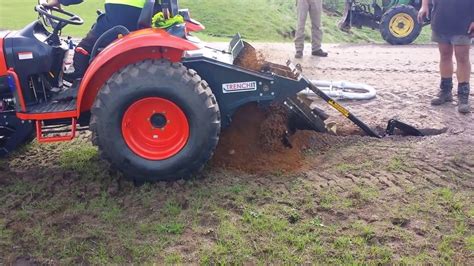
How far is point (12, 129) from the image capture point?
14.1 ft

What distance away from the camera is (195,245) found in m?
3.30

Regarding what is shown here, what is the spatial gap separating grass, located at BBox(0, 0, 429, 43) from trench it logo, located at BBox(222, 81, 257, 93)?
8427 millimetres

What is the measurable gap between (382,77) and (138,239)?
5486 mm

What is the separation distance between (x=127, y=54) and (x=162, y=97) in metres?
0.44

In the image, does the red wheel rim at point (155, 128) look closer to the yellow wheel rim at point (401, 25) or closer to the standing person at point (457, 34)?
the standing person at point (457, 34)

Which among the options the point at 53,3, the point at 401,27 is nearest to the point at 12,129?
the point at 53,3

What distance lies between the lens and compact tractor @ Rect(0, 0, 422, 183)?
12.6ft

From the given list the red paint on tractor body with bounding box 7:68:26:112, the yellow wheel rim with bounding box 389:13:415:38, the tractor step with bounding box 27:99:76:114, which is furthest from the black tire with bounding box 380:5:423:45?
the red paint on tractor body with bounding box 7:68:26:112

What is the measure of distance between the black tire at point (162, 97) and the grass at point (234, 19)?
8.67 meters

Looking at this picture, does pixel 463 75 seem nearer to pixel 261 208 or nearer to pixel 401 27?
pixel 261 208

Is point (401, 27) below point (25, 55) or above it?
below

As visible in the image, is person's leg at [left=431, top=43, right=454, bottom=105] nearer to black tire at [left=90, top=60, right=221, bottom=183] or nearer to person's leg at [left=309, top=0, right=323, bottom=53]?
black tire at [left=90, top=60, right=221, bottom=183]

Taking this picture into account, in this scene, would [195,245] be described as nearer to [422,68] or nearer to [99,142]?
[99,142]

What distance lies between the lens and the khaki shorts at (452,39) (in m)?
5.81
